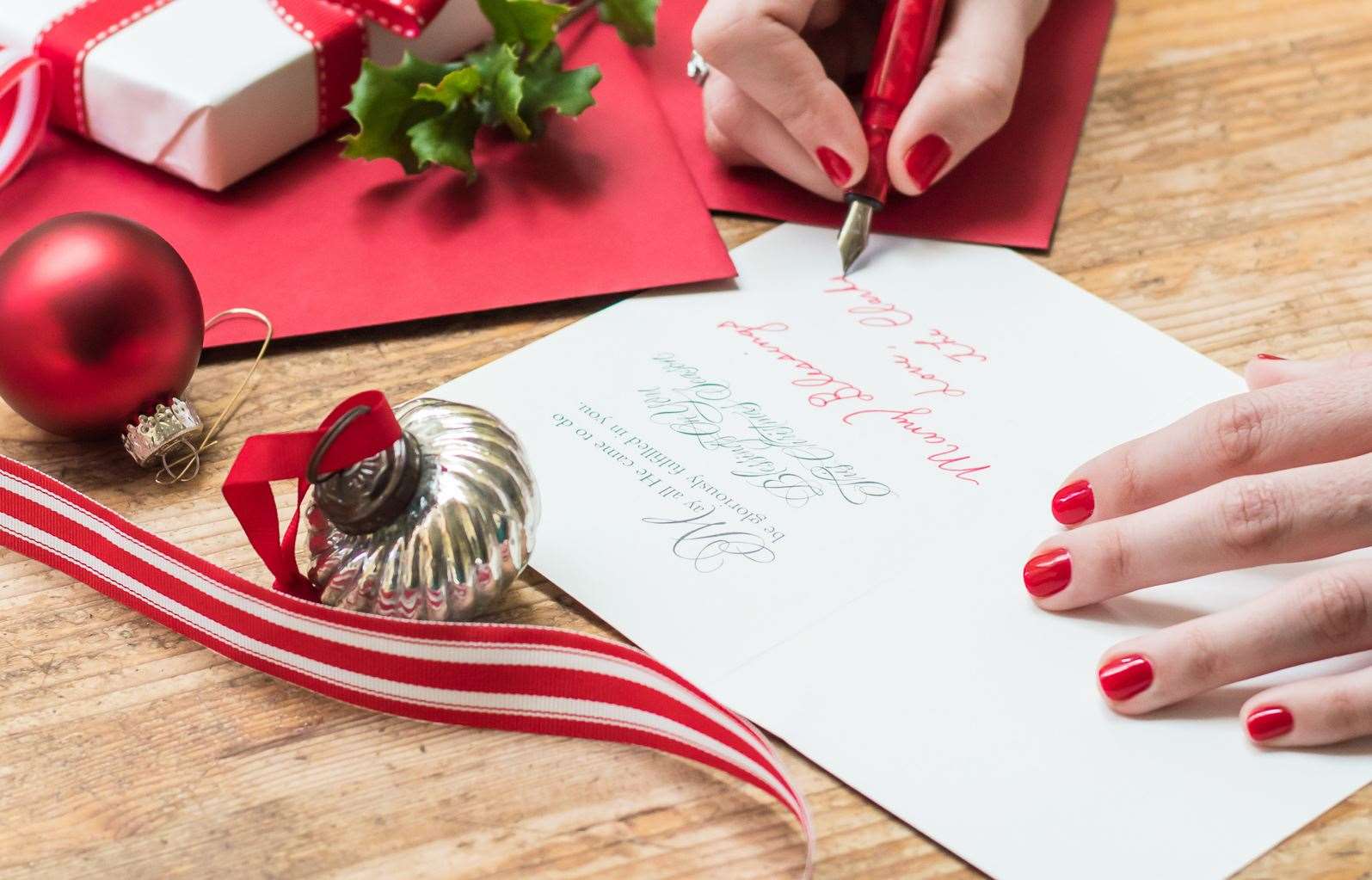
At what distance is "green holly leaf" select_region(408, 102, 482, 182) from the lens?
838mm

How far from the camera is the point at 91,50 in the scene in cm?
84

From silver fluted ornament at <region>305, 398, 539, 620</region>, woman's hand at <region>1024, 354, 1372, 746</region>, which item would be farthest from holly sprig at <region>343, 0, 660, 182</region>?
woman's hand at <region>1024, 354, 1372, 746</region>

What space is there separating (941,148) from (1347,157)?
0.31 m

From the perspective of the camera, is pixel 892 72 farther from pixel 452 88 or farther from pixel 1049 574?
pixel 1049 574

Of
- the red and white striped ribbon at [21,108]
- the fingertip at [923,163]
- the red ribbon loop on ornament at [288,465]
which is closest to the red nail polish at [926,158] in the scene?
the fingertip at [923,163]

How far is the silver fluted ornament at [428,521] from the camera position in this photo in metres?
0.53

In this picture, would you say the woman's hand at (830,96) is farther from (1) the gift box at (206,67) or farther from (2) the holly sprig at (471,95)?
(1) the gift box at (206,67)

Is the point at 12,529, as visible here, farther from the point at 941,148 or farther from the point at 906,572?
the point at 941,148

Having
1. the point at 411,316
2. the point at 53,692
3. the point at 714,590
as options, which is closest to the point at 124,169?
the point at 411,316

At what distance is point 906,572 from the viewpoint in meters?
0.61

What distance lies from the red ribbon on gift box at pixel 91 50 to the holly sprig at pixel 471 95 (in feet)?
0.10

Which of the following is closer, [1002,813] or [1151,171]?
[1002,813]

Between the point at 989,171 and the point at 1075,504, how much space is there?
352mm
